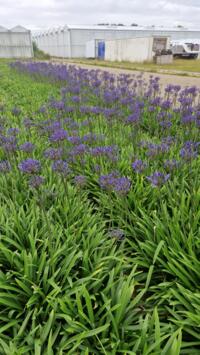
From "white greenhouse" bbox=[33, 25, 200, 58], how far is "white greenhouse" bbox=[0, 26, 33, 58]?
11120 millimetres

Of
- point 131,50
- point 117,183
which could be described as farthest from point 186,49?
point 117,183

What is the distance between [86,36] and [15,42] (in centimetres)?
1433

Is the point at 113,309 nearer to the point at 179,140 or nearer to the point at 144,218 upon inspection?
the point at 144,218

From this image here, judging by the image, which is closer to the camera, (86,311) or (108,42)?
(86,311)

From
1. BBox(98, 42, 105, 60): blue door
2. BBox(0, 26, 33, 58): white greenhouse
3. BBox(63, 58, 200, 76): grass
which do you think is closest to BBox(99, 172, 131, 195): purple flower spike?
BBox(63, 58, 200, 76): grass

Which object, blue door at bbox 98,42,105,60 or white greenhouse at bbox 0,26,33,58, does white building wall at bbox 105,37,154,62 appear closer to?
blue door at bbox 98,42,105,60

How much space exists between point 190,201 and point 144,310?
1287mm

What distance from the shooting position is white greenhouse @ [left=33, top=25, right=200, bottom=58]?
4300cm

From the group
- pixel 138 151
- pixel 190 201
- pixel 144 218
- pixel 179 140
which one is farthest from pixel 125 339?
pixel 179 140

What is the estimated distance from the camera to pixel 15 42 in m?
33.2

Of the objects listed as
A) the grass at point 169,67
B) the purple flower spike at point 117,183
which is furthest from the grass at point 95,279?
the grass at point 169,67

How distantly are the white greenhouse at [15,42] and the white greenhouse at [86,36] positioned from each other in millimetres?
11120

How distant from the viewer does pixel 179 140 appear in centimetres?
451

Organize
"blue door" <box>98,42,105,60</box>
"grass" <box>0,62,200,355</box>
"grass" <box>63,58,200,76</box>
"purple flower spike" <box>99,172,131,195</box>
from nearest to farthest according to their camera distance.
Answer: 1. "grass" <box>0,62,200,355</box>
2. "purple flower spike" <box>99,172,131,195</box>
3. "grass" <box>63,58,200,76</box>
4. "blue door" <box>98,42,105,60</box>
